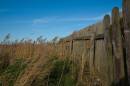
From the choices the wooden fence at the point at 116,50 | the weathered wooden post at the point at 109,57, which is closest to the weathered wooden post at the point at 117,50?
the wooden fence at the point at 116,50

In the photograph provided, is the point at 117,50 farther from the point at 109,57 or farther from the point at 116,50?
the point at 109,57

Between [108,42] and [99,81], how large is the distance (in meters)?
0.85

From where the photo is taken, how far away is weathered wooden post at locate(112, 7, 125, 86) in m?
2.58

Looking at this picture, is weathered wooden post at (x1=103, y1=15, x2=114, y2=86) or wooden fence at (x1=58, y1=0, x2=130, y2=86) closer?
wooden fence at (x1=58, y1=0, x2=130, y2=86)

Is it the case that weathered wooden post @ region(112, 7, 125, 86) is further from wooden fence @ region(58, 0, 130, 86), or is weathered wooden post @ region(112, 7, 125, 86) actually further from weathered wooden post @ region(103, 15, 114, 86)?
weathered wooden post @ region(103, 15, 114, 86)

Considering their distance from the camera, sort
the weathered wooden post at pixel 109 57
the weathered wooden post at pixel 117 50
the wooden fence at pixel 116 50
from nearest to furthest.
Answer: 1. the wooden fence at pixel 116 50
2. the weathered wooden post at pixel 117 50
3. the weathered wooden post at pixel 109 57

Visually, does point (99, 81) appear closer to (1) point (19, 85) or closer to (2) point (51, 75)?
(2) point (51, 75)

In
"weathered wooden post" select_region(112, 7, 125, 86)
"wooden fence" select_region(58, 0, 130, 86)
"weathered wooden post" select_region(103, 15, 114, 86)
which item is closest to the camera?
"wooden fence" select_region(58, 0, 130, 86)

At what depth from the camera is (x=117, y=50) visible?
262 cm

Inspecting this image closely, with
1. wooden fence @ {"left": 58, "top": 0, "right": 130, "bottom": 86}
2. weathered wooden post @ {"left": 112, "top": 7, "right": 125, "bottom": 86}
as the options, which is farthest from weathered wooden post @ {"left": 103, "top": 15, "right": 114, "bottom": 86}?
weathered wooden post @ {"left": 112, "top": 7, "right": 125, "bottom": 86}

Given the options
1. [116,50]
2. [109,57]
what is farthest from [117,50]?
[109,57]

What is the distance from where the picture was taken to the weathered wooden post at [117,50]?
258 cm

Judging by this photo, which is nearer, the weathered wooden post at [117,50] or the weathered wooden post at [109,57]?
the weathered wooden post at [117,50]

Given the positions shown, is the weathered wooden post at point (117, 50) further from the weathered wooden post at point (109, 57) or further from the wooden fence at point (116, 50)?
the weathered wooden post at point (109, 57)
